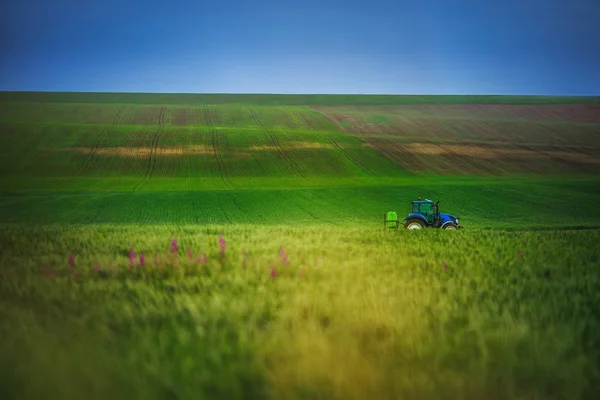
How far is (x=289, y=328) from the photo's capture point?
3.82 metres

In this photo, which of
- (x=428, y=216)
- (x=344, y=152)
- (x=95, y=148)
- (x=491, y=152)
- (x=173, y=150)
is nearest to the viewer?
(x=428, y=216)

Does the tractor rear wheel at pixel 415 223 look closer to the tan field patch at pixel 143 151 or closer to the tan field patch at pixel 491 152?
the tan field patch at pixel 143 151

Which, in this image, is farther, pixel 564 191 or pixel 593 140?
pixel 593 140

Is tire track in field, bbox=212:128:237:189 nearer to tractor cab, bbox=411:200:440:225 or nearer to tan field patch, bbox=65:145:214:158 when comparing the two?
tan field patch, bbox=65:145:214:158

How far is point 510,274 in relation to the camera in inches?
258

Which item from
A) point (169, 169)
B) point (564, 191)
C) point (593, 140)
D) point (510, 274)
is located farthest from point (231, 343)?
point (593, 140)

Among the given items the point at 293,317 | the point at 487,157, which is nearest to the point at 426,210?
the point at 293,317

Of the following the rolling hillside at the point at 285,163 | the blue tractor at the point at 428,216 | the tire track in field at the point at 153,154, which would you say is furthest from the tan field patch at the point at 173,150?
the blue tractor at the point at 428,216

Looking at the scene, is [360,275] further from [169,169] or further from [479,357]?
[169,169]

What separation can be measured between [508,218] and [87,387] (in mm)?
34009

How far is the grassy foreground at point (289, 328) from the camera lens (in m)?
2.70

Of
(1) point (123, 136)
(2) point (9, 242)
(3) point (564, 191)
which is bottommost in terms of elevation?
(2) point (9, 242)

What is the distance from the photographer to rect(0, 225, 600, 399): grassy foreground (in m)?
2.70

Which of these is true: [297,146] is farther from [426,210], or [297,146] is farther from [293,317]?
[293,317]
